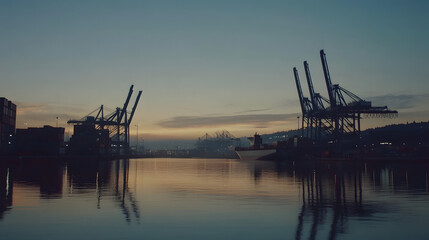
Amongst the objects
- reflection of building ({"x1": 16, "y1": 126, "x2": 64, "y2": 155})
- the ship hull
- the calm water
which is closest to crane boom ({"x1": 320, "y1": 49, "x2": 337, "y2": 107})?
the ship hull

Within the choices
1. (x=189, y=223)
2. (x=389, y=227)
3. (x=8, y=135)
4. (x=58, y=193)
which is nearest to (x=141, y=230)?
(x=189, y=223)

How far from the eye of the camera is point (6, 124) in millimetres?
145500

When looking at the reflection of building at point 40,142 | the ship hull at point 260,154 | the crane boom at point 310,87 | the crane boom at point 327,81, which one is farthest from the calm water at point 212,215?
the reflection of building at point 40,142

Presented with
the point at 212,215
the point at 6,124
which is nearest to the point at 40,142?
the point at 6,124

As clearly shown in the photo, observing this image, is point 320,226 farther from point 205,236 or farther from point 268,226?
point 205,236

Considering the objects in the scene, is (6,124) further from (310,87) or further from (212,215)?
(212,215)

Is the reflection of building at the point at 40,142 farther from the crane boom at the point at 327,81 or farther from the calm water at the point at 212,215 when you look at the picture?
the calm water at the point at 212,215

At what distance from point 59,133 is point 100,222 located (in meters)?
152

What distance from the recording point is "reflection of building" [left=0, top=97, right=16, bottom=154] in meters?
138

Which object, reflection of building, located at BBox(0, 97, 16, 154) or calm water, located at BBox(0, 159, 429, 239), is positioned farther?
reflection of building, located at BBox(0, 97, 16, 154)

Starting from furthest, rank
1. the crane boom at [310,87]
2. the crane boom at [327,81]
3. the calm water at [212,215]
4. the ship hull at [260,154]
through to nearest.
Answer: the ship hull at [260,154] → the crane boom at [310,87] → the crane boom at [327,81] → the calm water at [212,215]

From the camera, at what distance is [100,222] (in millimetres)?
17875

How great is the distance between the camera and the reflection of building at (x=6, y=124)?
138375 mm

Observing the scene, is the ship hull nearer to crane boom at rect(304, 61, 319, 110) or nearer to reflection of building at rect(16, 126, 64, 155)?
crane boom at rect(304, 61, 319, 110)
